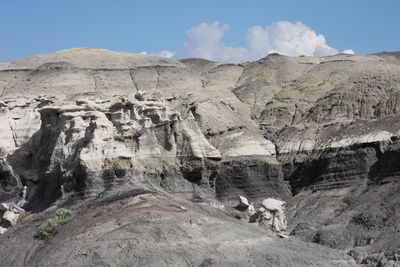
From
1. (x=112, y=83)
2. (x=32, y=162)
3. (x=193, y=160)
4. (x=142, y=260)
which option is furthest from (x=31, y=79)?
(x=142, y=260)

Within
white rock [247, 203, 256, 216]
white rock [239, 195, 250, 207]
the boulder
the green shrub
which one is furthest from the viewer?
white rock [239, 195, 250, 207]

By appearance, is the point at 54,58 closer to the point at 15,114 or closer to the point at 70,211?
the point at 15,114


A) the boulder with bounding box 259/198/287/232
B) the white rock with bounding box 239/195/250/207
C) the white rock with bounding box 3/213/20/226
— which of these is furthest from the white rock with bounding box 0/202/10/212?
the boulder with bounding box 259/198/287/232

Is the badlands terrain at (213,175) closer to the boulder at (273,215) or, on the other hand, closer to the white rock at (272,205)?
the boulder at (273,215)

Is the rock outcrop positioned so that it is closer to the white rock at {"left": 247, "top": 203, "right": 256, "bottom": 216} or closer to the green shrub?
the white rock at {"left": 247, "top": 203, "right": 256, "bottom": 216}

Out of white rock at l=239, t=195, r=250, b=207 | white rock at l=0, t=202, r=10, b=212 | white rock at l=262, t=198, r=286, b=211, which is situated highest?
white rock at l=262, t=198, r=286, b=211

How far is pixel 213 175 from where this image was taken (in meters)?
57.8

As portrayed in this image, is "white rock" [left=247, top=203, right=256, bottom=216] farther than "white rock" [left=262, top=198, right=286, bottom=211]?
Yes

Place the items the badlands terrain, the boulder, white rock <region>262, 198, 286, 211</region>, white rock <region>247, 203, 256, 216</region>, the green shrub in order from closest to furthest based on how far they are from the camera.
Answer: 1. the badlands terrain
2. the green shrub
3. the boulder
4. white rock <region>262, 198, 286, 211</region>
5. white rock <region>247, 203, 256, 216</region>

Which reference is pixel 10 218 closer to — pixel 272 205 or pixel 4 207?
pixel 4 207

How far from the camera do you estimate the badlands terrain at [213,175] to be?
3853 cm

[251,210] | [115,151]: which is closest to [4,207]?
[115,151]

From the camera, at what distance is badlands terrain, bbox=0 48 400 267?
38531 mm

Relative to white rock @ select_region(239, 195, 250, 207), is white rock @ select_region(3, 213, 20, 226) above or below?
below
